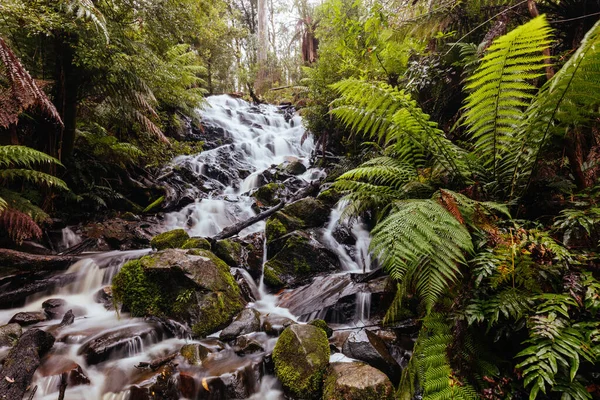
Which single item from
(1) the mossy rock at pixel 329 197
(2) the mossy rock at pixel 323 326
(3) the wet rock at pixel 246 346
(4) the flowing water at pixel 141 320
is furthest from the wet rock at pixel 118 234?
(2) the mossy rock at pixel 323 326

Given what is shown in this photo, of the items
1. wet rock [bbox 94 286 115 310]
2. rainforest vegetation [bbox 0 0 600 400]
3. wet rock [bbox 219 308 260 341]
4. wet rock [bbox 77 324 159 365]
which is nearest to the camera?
rainforest vegetation [bbox 0 0 600 400]

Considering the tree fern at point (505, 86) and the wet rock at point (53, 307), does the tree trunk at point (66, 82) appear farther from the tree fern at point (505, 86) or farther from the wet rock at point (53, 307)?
the tree fern at point (505, 86)

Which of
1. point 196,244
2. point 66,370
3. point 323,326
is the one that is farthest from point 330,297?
point 66,370

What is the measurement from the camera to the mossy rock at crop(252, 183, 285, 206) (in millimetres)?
7516

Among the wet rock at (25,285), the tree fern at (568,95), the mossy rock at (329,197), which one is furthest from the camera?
the mossy rock at (329,197)

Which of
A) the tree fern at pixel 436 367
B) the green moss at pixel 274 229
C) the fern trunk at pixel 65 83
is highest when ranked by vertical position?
the fern trunk at pixel 65 83

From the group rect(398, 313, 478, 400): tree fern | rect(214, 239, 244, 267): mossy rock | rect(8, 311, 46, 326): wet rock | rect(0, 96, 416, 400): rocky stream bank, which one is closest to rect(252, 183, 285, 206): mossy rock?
rect(0, 96, 416, 400): rocky stream bank

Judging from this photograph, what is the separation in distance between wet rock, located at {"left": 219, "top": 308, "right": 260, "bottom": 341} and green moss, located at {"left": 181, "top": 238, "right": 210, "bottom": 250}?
1547 millimetres

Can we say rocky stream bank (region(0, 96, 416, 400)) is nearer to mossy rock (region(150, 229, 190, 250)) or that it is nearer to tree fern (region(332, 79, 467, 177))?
mossy rock (region(150, 229, 190, 250))

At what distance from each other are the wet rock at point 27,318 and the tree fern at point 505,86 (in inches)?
193

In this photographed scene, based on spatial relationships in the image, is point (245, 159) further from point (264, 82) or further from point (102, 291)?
point (264, 82)

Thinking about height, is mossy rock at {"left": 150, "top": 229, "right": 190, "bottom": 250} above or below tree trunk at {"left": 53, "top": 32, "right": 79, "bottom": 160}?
below

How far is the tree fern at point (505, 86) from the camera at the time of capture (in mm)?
1613

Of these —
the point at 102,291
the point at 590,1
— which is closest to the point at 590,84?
the point at 590,1
